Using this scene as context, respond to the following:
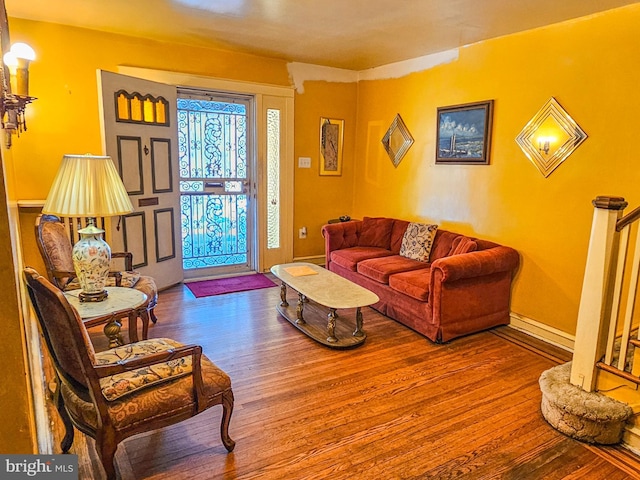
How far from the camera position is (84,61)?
390cm

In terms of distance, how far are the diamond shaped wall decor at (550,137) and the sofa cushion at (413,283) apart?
1.31 meters

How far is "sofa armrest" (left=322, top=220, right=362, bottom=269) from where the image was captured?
472cm

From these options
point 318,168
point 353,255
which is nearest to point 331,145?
point 318,168

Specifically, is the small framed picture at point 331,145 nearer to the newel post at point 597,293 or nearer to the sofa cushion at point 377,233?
the sofa cushion at point 377,233

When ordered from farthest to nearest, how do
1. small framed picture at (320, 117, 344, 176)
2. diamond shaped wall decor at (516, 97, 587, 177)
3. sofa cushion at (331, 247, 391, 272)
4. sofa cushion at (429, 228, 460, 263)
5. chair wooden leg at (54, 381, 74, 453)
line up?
small framed picture at (320, 117, 344, 176) < sofa cushion at (331, 247, 391, 272) < sofa cushion at (429, 228, 460, 263) < diamond shaped wall decor at (516, 97, 587, 177) < chair wooden leg at (54, 381, 74, 453)

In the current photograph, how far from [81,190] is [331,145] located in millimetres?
3711

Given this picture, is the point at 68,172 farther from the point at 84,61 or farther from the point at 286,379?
the point at 84,61

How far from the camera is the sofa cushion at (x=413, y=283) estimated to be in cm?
340

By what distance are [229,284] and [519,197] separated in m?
3.18

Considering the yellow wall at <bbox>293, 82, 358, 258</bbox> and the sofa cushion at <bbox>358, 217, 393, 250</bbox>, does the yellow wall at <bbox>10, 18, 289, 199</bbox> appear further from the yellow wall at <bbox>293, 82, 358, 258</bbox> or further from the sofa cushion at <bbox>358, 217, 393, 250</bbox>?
the sofa cushion at <bbox>358, 217, 393, 250</bbox>

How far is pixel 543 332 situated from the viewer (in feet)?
11.4

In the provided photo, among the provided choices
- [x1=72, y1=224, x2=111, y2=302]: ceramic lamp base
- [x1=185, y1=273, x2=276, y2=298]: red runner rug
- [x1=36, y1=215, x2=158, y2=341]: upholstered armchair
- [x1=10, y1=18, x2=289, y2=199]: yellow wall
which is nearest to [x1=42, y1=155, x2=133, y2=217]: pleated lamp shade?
[x1=72, y1=224, x2=111, y2=302]: ceramic lamp base

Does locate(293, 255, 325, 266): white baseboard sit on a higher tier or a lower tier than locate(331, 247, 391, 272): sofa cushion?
lower

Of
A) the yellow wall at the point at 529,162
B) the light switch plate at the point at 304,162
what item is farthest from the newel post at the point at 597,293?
the light switch plate at the point at 304,162
